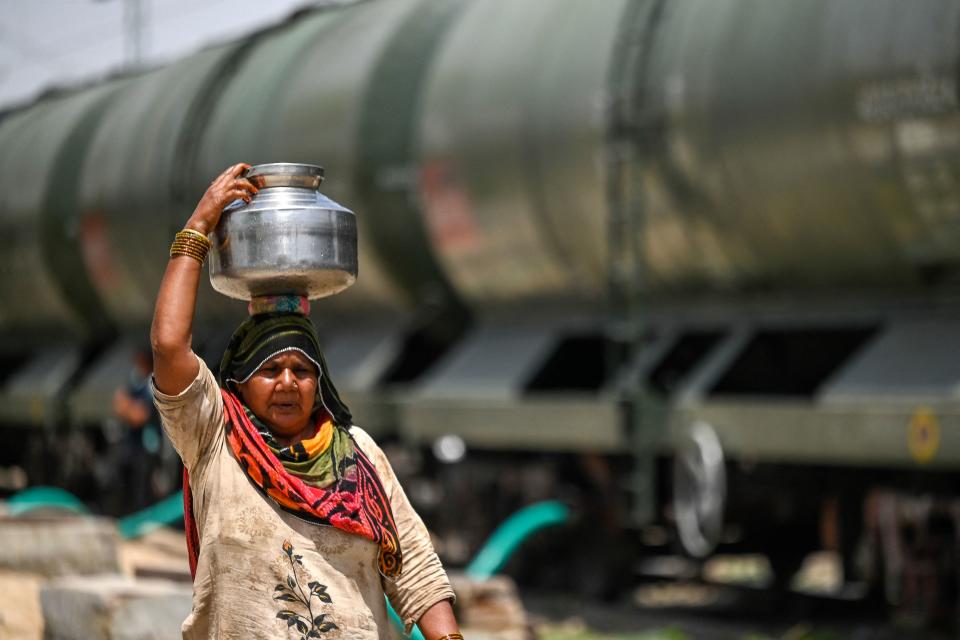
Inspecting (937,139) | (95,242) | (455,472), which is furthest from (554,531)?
(95,242)

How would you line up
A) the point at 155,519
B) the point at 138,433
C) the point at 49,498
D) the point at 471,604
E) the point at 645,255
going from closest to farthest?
1. the point at 471,604
2. the point at 645,255
3. the point at 155,519
4. the point at 138,433
5. the point at 49,498

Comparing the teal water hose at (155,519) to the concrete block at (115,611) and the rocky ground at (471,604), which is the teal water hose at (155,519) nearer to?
the rocky ground at (471,604)

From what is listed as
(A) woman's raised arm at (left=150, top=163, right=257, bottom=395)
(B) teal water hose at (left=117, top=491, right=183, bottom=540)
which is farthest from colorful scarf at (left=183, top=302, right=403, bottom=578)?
(B) teal water hose at (left=117, top=491, right=183, bottom=540)

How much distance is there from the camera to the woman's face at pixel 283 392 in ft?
9.62

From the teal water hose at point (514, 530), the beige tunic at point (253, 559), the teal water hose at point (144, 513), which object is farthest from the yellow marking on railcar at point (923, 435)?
the teal water hose at point (144, 513)

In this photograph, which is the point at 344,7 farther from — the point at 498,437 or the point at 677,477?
the point at 677,477

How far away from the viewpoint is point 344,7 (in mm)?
12383

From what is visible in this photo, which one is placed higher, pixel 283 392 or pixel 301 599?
pixel 283 392

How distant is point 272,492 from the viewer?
113 inches

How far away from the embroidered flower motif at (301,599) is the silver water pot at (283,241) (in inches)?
21.0

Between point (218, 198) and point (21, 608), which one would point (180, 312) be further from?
point (21, 608)

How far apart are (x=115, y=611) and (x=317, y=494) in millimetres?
2489

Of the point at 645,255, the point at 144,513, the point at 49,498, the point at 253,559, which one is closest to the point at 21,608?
the point at 645,255

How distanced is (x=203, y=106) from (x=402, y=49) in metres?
3.01
